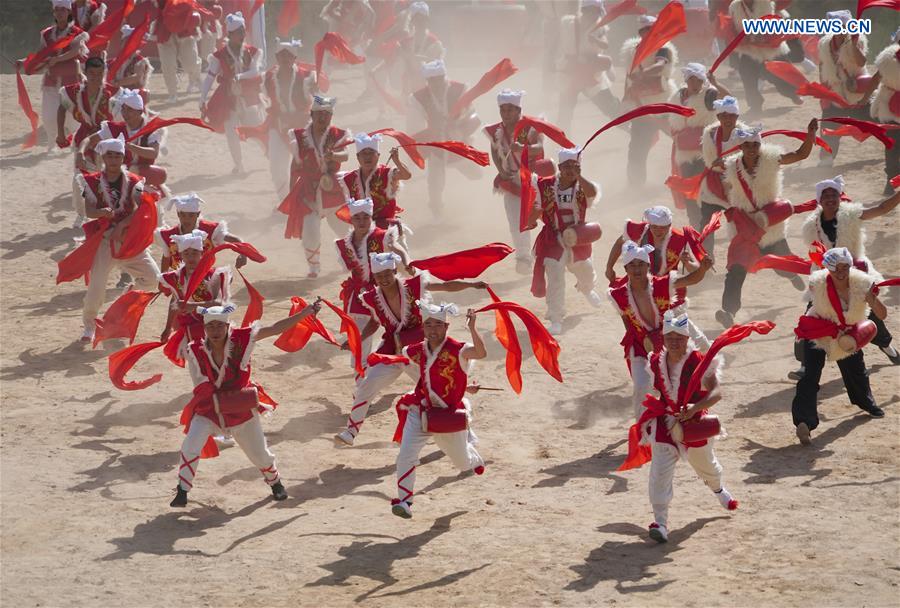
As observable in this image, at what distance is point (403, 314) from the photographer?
39.0 ft

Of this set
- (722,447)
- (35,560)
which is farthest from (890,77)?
(35,560)

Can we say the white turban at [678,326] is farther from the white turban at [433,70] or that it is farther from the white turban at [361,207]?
the white turban at [433,70]

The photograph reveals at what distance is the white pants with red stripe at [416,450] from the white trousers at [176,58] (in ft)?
43.5

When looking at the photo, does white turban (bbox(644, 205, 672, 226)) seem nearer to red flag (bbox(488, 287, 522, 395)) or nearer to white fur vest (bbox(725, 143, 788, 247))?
red flag (bbox(488, 287, 522, 395))

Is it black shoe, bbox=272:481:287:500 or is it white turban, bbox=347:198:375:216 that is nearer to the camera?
Answer: black shoe, bbox=272:481:287:500

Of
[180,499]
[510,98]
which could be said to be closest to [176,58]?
[510,98]

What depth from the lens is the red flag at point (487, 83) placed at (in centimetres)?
1820

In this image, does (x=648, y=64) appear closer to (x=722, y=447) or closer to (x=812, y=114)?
(x=812, y=114)

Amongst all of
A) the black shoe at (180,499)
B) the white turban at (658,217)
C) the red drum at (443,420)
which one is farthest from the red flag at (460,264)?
the black shoe at (180,499)

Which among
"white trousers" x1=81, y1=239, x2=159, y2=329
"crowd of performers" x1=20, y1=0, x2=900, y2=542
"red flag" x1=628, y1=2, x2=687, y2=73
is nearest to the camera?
"crowd of performers" x1=20, y1=0, x2=900, y2=542

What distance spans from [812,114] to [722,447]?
10.6m

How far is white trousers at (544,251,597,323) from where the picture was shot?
1445 cm

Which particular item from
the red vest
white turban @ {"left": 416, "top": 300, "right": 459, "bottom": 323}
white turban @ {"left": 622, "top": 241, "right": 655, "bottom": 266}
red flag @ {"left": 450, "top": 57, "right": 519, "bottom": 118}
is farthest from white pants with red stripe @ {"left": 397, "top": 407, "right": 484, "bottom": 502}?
red flag @ {"left": 450, "top": 57, "right": 519, "bottom": 118}

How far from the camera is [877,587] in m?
9.15
